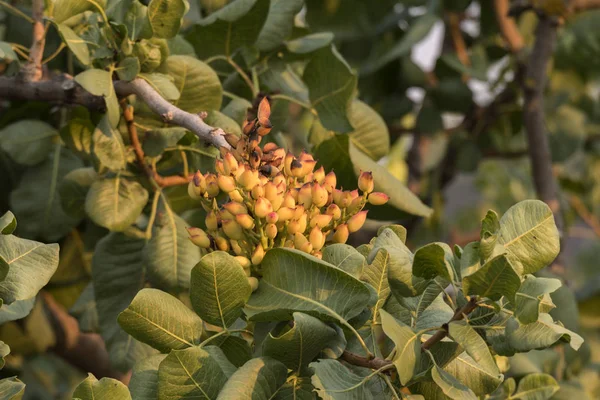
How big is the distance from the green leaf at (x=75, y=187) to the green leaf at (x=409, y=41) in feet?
2.90

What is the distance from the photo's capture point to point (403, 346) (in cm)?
63

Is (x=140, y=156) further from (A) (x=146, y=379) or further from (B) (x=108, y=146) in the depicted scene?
(A) (x=146, y=379)

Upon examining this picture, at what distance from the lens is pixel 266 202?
669mm

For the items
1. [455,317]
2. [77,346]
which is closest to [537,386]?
[455,317]

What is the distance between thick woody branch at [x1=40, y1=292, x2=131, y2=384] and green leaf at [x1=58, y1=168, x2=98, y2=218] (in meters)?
0.69

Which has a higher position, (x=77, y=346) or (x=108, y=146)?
(x=108, y=146)

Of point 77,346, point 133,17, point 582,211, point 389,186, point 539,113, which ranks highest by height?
point 133,17

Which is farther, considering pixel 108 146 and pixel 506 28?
Answer: pixel 506 28

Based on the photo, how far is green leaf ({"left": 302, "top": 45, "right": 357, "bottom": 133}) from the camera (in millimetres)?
1047

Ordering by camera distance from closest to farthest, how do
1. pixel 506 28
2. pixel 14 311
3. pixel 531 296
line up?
1. pixel 531 296
2. pixel 14 311
3. pixel 506 28

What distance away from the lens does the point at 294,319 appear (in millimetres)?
643

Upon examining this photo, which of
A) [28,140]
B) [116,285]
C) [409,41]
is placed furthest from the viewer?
[409,41]

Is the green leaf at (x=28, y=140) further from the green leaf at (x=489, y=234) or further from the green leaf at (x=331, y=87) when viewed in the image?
the green leaf at (x=489, y=234)

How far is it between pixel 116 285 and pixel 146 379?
1.15ft
